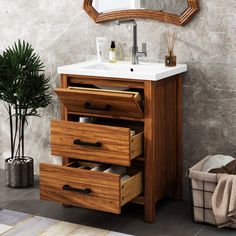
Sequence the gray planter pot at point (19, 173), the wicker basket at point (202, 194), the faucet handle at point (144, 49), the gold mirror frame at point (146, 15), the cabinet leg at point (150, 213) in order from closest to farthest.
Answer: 1. the wicker basket at point (202, 194)
2. the cabinet leg at point (150, 213)
3. the gold mirror frame at point (146, 15)
4. the faucet handle at point (144, 49)
5. the gray planter pot at point (19, 173)

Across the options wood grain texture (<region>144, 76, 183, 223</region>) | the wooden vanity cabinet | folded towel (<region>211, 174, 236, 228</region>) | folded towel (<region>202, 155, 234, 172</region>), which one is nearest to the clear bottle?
the wooden vanity cabinet

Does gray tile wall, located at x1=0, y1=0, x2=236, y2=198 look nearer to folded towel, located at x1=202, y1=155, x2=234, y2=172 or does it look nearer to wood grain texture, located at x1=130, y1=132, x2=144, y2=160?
folded towel, located at x1=202, y1=155, x2=234, y2=172

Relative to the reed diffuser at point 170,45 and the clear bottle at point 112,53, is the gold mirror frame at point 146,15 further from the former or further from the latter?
the clear bottle at point 112,53

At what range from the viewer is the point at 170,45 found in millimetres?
3602

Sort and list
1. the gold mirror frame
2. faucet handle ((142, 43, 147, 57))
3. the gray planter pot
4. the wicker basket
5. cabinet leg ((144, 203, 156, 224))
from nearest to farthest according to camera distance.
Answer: the wicker basket
cabinet leg ((144, 203, 156, 224))
the gold mirror frame
faucet handle ((142, 43, 147, 57))
the gray planter pot

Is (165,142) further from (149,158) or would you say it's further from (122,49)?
(122,49)

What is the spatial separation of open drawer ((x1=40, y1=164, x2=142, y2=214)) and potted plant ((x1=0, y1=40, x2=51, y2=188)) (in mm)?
622

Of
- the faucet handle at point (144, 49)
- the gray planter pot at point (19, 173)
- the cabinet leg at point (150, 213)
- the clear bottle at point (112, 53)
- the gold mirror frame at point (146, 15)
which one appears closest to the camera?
the cabinet leg at point (150, 213)

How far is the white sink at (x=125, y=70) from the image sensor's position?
3.29m

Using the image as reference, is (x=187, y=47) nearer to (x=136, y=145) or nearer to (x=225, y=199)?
(x=136, y=145)

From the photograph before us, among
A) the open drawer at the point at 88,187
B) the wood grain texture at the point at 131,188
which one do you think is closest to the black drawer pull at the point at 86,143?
the open drawer at the point at 88,187

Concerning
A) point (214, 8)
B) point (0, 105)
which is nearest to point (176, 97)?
point (214, 8)

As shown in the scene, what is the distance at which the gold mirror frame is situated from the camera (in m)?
3.53

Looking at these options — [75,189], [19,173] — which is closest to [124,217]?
[75,189]
